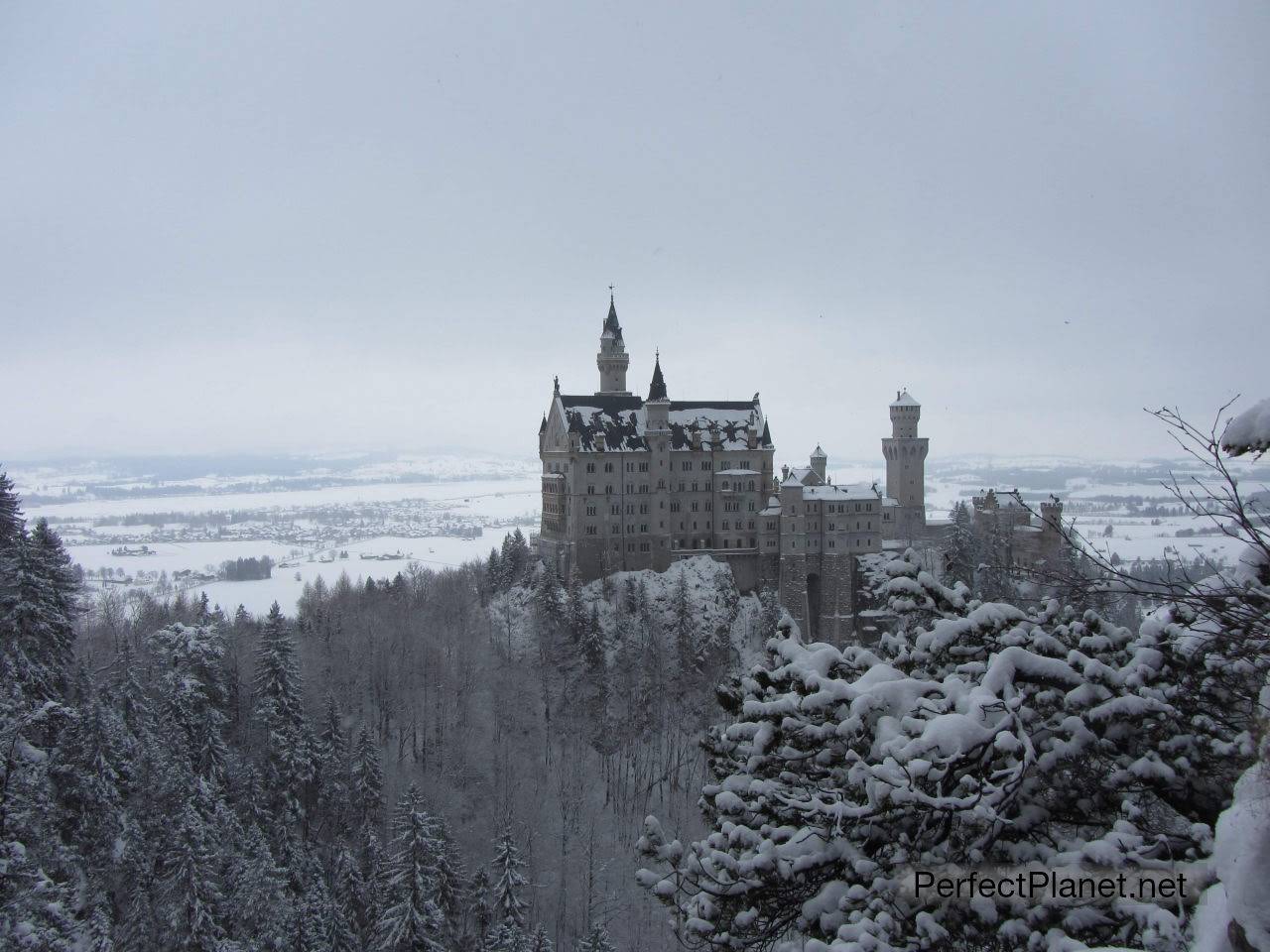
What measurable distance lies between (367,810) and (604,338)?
144 feet

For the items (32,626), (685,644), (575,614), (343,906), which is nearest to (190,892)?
(343,906)

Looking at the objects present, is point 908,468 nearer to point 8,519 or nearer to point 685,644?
point 685,644

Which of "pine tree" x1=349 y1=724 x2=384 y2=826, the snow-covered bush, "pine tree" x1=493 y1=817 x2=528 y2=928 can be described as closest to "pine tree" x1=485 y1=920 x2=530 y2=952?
"pine tree" x1=493 y1=817 x2=528 y2=928

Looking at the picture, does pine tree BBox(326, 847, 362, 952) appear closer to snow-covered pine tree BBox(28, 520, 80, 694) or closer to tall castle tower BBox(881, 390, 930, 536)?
snow-covered pine tree BBox(28, 520, 80, 694)

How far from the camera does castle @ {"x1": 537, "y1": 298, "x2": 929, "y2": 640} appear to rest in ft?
233

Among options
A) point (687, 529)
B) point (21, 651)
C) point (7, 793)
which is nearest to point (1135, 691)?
point (7, 793)

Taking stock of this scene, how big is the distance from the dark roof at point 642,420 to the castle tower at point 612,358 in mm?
2189

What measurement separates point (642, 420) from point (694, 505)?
7987 mm

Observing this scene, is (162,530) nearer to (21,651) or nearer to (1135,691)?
(21,651)

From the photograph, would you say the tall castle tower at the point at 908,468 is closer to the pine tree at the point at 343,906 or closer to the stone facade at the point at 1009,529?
the stone facade at the point at 1009,529

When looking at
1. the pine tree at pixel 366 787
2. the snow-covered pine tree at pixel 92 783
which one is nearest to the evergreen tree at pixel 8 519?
the snow-covered pine tree at pixel 92 783

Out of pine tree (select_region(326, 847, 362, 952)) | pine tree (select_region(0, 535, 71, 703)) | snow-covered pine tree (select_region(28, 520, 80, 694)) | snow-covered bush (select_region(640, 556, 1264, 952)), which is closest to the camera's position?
snow-covered bush (select_region(640, 556, 1264, 952))

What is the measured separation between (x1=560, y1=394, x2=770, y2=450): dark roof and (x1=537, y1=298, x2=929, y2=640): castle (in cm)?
10

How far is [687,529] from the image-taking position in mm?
73625
